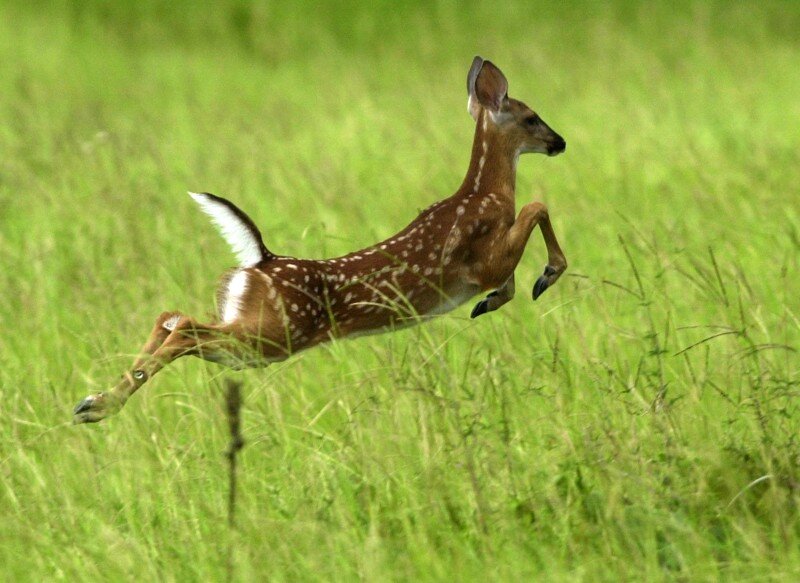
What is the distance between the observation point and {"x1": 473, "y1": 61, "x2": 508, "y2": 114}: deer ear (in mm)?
3984

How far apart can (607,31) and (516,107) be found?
1120cm

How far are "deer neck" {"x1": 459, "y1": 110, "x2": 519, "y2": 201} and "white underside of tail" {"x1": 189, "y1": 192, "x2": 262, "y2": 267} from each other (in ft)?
1.96

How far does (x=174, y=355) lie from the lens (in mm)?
3645

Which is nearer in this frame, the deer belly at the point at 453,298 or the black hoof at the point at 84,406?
the black hoof at the point at 84,406

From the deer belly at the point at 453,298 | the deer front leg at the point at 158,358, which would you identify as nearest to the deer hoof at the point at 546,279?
the deer belly at the point at 453,298

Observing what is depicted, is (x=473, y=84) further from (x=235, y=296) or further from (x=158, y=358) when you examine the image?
(x=158, y=358)

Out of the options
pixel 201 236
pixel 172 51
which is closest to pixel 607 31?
pixel 172 51

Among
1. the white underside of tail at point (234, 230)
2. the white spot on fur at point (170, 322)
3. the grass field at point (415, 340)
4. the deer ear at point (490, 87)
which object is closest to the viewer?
the white underside of tail at point (234, 230)

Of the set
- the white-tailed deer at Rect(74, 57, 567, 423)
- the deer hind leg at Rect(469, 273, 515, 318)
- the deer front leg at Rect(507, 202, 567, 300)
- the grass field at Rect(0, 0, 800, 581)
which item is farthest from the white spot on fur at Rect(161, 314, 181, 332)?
the deer front leg at Rect(507, 202, 567, 300)

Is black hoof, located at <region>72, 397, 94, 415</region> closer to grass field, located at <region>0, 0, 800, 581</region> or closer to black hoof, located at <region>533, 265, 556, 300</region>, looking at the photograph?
grass field, located at <region>0, 0, 800, 581</region>

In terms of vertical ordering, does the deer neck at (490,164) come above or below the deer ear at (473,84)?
below

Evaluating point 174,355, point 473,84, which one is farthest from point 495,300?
point 174,355

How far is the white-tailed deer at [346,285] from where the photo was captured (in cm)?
365

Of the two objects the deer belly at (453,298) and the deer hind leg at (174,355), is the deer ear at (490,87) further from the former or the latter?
the deer hind leg at (174,355)
